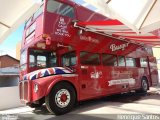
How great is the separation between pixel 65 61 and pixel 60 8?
2122 millimetres

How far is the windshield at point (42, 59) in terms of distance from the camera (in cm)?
781

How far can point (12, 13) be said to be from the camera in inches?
272

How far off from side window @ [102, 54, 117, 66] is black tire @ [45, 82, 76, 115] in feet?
7.86

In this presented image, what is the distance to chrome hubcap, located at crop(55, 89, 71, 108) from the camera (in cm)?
648

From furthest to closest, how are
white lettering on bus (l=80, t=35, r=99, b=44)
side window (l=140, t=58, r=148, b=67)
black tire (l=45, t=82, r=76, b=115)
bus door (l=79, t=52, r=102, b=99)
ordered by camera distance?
side window (l=140, t=58, r=148, b=67) → white lettering on bus (l=80, t=35, r=99, b=44) → bus door (l=79, t=52, r=102, b=99) → black tire (l=45, t=82, r=76, b=115)

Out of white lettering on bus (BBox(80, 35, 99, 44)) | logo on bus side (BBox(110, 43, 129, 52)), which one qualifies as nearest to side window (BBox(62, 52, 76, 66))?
white lettering on bus (BBox(80, 35, 99, 44))

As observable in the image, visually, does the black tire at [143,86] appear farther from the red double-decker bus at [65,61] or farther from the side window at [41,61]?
the side window at [41,61]

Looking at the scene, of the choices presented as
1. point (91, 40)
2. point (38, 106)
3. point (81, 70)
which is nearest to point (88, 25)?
point (91, 40)

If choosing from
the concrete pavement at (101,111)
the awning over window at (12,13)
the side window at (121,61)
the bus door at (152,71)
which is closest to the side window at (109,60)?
the side window at (121,61)

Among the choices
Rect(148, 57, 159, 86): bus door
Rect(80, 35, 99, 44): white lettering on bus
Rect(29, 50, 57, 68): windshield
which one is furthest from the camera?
Rect(148, 57, 159, 86): bus door

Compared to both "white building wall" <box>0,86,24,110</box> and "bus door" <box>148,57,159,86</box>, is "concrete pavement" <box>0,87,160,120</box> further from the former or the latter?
Result: "bus door" <box>148,57,159,86</box>

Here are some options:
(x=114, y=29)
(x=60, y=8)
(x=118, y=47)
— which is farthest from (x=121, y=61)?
(x=60, y=8)

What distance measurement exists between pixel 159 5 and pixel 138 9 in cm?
76

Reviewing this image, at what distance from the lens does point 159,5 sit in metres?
6.96
